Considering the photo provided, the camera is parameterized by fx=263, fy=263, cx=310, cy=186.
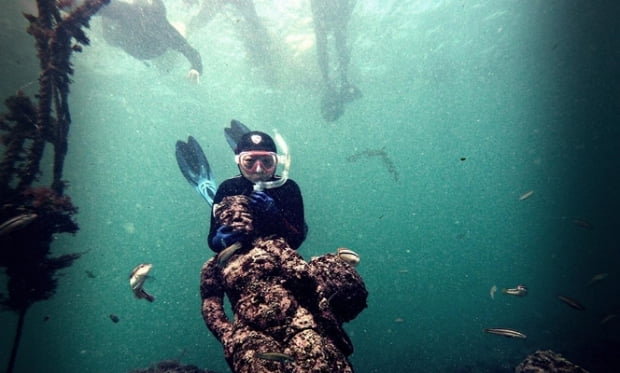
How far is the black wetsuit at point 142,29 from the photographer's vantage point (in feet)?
46.8

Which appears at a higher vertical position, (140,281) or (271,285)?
(140,281)

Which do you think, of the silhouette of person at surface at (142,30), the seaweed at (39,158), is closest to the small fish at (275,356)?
the seaweed at (39,158)

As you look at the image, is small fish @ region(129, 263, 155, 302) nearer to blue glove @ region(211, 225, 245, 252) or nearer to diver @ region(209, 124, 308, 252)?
diver @ region(209, 124, 308, 252)

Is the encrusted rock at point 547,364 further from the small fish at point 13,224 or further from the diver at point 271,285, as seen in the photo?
the small fish at point 13,224

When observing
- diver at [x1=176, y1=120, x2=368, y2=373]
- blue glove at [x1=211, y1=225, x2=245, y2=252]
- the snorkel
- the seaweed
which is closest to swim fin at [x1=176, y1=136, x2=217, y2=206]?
the seaweed

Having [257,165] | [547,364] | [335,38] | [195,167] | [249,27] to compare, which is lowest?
[547,364]

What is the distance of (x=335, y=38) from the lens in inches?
825

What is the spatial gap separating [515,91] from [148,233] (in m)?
127

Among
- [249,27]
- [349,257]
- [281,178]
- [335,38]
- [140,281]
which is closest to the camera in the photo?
[349,257]

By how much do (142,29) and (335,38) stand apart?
13337 millimetres

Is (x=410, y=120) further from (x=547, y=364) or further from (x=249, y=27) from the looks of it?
(x=547, y=364)

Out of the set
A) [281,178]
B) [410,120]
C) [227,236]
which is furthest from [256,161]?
[410,120]

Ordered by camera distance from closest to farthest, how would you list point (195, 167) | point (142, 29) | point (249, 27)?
1. point (195, 167)
2. point (142, 29)
3. point (249, 27)

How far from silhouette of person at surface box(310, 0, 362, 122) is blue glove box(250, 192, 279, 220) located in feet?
62.9
